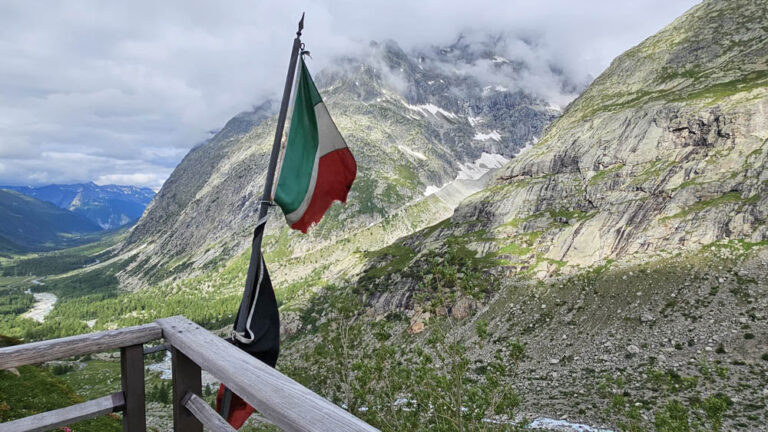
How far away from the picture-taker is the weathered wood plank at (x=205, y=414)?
3.54m

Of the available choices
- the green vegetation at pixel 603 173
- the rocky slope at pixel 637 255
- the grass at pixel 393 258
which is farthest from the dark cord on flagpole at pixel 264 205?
the grass at pixel 393 258

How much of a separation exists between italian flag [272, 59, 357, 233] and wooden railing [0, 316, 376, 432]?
2702 millimetres

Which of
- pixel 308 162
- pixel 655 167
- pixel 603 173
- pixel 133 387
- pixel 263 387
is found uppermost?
pixel 655 167

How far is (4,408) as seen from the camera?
71.5 ft

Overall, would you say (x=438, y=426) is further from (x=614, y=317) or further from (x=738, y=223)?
(x=738, y=223)

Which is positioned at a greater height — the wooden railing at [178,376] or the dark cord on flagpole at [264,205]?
the dark cord on flagpole at [264,205]

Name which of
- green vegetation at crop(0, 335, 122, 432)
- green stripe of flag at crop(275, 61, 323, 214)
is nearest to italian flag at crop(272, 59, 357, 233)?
green stripe of flag at crop(275, 61, 323, 214)

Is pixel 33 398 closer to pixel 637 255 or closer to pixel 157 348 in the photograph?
pixel 157 348

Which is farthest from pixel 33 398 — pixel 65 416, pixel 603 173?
pixel 603 173

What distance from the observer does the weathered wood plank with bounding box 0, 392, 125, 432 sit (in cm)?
368

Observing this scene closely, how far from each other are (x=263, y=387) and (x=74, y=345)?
2.89 metres

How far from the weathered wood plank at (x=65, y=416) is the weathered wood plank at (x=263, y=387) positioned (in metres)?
0.82

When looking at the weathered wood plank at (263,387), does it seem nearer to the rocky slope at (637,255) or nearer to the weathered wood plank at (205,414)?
the weathered wood plank at (205,414)

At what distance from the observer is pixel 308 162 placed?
23.0 feet
